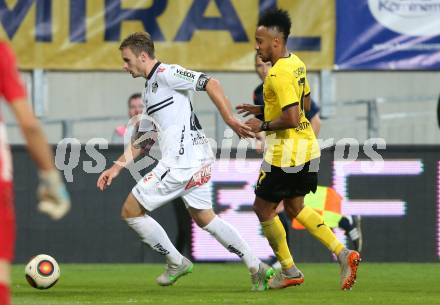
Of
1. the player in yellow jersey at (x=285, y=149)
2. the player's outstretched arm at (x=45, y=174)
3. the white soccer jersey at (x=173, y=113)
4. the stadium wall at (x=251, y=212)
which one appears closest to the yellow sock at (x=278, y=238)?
the player in yellow jersey at (x=285, y=149)

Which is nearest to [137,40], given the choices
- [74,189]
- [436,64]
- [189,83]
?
[189,83]

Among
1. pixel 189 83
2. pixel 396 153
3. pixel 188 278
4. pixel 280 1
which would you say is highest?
pixel 280 1

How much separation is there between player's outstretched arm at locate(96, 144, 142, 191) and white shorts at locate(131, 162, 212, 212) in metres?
0.22

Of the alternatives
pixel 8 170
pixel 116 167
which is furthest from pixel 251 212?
pixel 8 170

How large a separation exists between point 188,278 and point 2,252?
6.70 meters

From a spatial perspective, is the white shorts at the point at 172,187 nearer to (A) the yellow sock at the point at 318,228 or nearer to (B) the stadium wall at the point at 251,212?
(A) the yellow sock at the point at 318,228

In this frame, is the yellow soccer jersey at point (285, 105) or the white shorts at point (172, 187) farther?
the white shorts at point (172, 187)

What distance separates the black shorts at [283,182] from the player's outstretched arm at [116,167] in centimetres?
105

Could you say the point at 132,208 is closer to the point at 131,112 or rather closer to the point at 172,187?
the point at 172,187

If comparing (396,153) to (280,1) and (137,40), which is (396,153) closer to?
(280,1)

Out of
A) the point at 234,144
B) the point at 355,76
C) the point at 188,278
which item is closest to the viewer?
the point at 188,278

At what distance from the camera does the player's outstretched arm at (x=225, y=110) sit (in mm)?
8797

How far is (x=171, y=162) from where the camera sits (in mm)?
9477

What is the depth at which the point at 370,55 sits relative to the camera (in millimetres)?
15180
